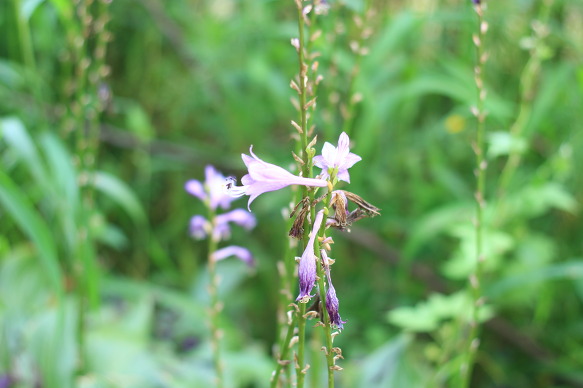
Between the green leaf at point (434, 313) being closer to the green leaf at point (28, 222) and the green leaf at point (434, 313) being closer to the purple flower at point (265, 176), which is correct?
the green leaf at point (28, 222)

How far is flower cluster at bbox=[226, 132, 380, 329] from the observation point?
0.63 m

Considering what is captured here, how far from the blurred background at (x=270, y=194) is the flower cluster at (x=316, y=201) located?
64 cm

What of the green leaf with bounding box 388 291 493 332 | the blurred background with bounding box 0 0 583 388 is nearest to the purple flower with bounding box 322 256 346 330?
the blurred background with bounding box 0 0 583 388

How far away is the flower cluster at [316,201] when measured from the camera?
63 centimetres

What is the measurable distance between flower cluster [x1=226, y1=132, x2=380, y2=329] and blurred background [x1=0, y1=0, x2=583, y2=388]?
0.64 meters

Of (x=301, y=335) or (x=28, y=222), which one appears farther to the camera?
(x=28, y=222)

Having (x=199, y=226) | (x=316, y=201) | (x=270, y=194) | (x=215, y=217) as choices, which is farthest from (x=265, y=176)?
(x=270, y=194)

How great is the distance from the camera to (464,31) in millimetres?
2508

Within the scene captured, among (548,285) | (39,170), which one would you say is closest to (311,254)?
(39,170)

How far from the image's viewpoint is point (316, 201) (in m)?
0.66

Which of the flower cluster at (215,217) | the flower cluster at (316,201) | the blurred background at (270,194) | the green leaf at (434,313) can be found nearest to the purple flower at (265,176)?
the flower cluster at (316,201)

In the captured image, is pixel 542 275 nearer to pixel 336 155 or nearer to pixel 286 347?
pixel 286 347

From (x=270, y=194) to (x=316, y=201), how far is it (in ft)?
5.77

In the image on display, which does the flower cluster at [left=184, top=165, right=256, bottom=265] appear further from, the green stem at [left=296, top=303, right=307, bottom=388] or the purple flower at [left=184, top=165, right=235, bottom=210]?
the green stem at [left=296, top=303, right=307, bottom=388]
